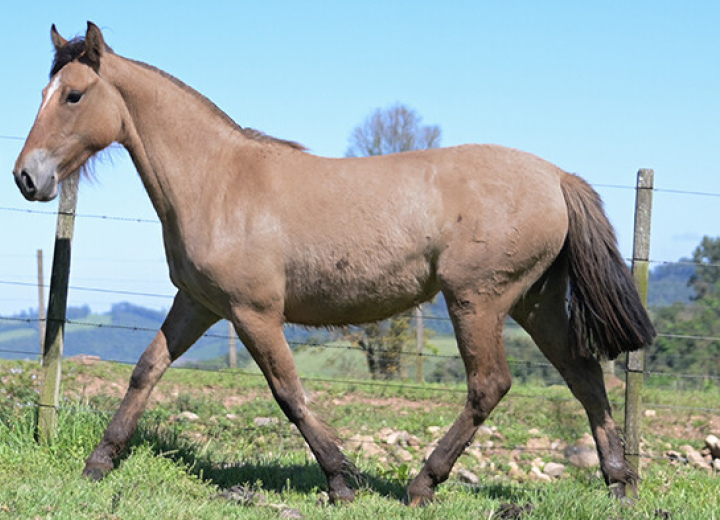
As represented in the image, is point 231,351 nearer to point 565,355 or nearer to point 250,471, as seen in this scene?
point 250,471

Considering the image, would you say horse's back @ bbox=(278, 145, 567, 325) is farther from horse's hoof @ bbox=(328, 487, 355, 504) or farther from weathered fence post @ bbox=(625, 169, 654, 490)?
weathered fence post @ bbox=(625, 169, 654, 490)

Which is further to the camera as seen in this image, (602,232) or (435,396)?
(435,396)

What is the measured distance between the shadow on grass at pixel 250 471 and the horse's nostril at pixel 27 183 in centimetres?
192

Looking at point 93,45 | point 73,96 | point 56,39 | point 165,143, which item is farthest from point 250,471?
point 56,39

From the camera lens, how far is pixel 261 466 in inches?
228

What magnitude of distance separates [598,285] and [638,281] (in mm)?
1127

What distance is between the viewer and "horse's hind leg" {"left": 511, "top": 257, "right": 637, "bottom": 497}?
17.9 feet

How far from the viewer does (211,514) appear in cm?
429

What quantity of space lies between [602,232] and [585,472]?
283 centimetres

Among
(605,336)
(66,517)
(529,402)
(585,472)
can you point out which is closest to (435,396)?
(529,402)

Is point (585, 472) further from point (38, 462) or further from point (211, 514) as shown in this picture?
point (38, 462)

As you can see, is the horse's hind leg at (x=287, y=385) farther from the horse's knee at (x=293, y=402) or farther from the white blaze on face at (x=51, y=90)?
the white blaze on face at (x=51, y=90)

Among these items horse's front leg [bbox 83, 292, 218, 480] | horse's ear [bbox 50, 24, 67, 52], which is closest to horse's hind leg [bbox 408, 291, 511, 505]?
horse's front leg [bbox 83, 292, 218, 480]

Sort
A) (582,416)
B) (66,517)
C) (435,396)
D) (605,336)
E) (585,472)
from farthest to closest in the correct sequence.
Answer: (435,396) → (582,416) → (585,472) → (605,336) → (66,517)
